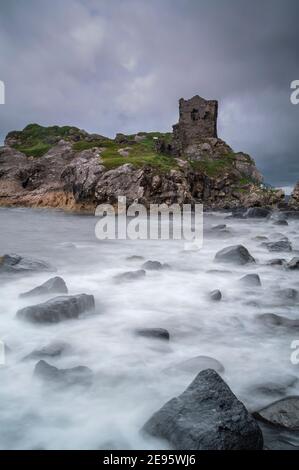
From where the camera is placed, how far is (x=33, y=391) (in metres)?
3.23

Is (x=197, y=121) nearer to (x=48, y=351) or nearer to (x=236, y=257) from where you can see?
(x=236, y=257)

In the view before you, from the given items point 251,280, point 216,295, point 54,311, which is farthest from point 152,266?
point 54,311

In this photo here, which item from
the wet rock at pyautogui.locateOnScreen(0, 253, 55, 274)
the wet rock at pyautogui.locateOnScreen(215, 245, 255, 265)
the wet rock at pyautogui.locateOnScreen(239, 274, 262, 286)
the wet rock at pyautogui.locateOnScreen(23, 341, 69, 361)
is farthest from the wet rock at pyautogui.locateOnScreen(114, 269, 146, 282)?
the wet rock at pyautogui.locateOnScreen(23, 341, 69, 361)

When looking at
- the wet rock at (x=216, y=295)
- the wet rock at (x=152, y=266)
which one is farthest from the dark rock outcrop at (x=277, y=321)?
the wet rock at (x=152, y=266)

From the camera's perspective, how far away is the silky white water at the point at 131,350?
9.30 ft

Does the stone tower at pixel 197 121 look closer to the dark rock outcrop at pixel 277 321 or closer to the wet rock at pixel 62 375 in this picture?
the dark rock outcrop at pixel 277 321

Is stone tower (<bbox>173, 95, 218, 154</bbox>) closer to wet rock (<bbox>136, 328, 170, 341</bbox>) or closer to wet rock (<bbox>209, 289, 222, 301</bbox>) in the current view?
wet rock (<bbox>209, 289, 222, 301</bbox>)

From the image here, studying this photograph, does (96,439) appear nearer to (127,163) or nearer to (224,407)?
(224,407)

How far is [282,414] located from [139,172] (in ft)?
101

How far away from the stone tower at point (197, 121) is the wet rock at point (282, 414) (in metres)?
67.0

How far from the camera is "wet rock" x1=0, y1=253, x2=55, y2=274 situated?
24.5ft

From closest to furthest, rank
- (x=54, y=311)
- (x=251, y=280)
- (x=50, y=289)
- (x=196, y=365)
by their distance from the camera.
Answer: (x=196, y=365), (x=54, y=311), (x=50, y=289), (x=251, y=280)

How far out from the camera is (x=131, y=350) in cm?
414

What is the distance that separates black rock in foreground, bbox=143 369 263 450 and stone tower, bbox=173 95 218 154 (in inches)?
2648
